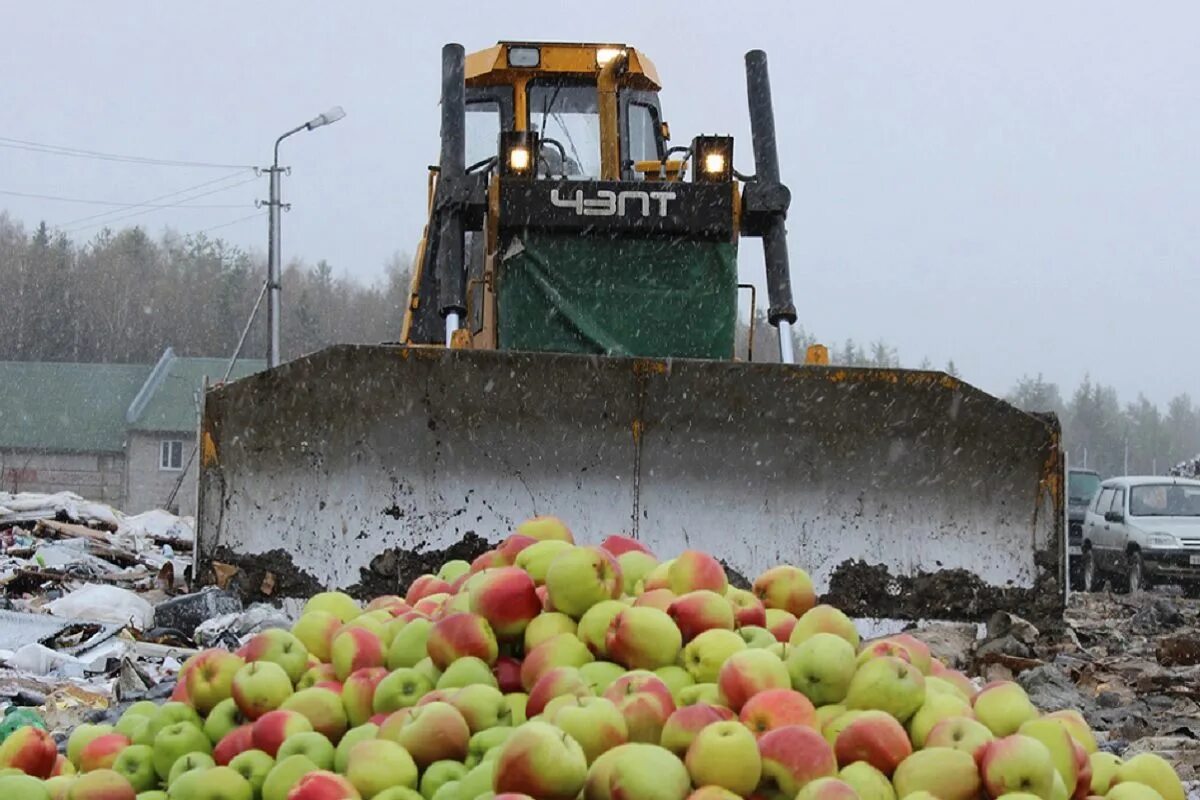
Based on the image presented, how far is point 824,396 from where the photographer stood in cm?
711

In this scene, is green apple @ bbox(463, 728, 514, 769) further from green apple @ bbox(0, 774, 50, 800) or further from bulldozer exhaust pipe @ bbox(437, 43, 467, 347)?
bulldozer exhaust pipe @ bbox(437, 43, 467, 347)

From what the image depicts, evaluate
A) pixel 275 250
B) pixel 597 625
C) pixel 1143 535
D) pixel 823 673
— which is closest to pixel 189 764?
pixel 597 625

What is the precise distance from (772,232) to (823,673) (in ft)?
20.2

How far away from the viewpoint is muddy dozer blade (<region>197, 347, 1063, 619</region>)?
7.00 m

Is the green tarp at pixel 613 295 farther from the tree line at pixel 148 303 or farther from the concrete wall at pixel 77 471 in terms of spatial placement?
the tree line at pixel 148 303

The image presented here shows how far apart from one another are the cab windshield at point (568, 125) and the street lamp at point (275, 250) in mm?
14600

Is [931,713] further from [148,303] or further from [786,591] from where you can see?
[148,303]

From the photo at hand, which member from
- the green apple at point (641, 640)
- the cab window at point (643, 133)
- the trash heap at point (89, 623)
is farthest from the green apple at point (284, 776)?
the cab window at point (643, 133)

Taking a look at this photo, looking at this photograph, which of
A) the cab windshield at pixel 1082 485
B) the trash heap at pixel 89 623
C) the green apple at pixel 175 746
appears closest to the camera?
the green apple at pixel 175 746

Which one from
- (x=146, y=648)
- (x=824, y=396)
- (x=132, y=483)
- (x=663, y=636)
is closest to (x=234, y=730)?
(x=663, y=636)

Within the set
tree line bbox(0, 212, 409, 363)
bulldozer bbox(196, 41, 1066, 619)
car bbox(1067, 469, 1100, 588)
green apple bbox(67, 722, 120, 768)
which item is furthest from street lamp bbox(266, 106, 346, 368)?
tree line bbox(0, 212, 409, 363)

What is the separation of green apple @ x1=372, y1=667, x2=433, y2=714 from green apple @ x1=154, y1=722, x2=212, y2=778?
13.6 inches

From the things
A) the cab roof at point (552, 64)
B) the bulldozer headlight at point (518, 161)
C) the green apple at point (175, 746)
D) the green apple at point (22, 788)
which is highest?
the cab roof at point (552, 64)

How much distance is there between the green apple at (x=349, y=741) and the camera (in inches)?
103
